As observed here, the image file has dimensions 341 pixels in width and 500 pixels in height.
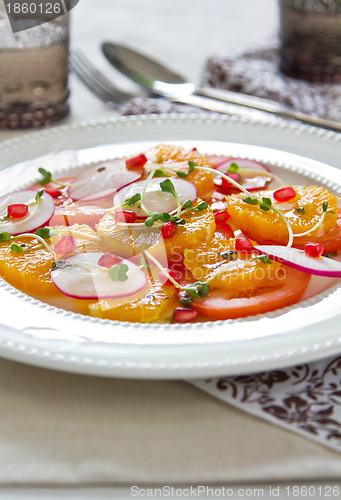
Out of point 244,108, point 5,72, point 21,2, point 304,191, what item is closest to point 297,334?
point 304,191

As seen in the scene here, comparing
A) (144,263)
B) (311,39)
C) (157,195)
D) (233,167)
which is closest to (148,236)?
(144,263)

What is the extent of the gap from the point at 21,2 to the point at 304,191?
87.3 inches

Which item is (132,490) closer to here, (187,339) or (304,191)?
(187,339)

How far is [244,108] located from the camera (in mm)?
3807

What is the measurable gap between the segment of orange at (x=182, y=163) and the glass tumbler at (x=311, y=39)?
5.53 feet

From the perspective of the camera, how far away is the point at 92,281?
2.14 m

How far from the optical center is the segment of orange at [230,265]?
2.17 m

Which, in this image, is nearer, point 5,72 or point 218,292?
point 218,292

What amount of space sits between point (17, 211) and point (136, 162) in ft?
2.09

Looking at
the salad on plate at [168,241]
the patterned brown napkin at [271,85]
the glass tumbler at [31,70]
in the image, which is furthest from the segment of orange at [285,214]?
the glass tumbler at [31,70]

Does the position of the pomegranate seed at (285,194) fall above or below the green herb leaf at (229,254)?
→ above

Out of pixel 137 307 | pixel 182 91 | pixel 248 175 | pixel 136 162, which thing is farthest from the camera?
pixel 182 91

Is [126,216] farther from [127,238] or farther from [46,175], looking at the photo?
[46,175]

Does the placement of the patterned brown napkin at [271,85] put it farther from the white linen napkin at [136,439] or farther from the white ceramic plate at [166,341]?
the white linen napkin at [136,439]
